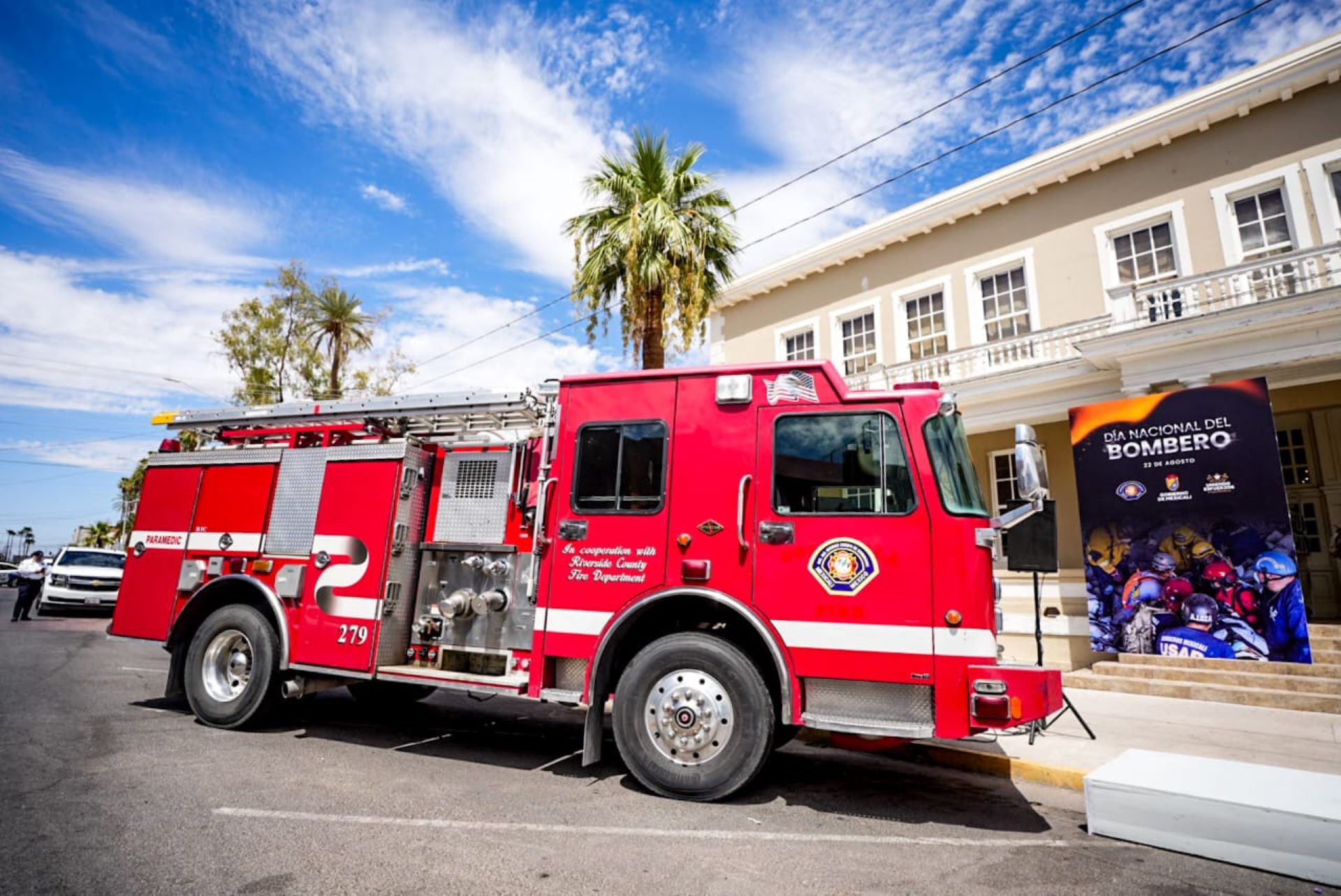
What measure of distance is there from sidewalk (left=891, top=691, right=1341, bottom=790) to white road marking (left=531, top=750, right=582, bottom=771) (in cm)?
290

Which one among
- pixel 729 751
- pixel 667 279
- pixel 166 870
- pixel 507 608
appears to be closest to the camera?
pixel 166 870

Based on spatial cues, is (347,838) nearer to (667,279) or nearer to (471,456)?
(471,456)

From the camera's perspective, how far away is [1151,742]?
6.73m

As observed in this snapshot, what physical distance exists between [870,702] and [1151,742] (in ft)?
13.9

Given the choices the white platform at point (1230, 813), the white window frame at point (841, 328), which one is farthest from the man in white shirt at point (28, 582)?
the white platform at point (1230, 813)

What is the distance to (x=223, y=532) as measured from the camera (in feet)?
22.3

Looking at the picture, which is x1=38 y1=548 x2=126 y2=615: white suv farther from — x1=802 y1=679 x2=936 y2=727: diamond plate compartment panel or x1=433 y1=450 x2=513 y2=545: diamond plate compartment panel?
x1=802 y1=679 x2=936 y2=727: diamond plate compartment panel

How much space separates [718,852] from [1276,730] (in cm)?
712

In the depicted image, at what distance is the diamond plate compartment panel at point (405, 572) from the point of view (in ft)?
19.4

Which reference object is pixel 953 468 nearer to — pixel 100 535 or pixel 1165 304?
pixel 1165 304

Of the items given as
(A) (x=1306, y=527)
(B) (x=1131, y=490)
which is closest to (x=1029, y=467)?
(B) (x=1131, y=490)

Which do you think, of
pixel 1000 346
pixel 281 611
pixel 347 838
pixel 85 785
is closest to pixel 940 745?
pixel 347 838

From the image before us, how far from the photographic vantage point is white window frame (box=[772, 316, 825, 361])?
673 inches

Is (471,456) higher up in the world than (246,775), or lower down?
higher up
